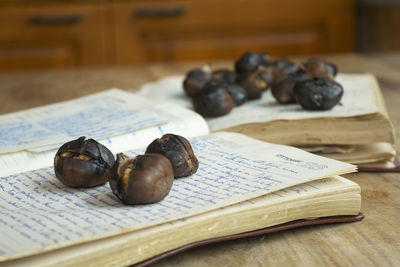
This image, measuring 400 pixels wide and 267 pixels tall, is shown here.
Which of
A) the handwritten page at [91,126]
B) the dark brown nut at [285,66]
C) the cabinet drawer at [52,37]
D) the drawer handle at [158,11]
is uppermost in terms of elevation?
the dark brown nut at [285,66]

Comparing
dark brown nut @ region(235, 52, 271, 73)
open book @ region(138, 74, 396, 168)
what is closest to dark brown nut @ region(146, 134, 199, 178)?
open book @ region(138, 74, 396, 168)

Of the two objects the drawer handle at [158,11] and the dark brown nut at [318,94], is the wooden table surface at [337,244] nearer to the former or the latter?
the dark brown nut at [318,94]

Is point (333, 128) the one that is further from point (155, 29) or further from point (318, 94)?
point (155, 29)

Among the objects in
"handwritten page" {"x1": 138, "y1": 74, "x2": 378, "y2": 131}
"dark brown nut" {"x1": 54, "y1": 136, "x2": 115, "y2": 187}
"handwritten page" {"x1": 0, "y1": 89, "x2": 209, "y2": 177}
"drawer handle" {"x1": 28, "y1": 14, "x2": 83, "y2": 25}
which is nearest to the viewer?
"dark brown nut" {"x1": 54, "y1": 136, "x2": 115, "y2": 187}

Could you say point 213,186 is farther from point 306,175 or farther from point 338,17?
point 338,17

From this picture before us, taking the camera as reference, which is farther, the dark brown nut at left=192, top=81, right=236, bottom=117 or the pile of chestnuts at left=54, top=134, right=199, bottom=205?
the dark brown nut at left=192, top=81, right=236, bottom=117

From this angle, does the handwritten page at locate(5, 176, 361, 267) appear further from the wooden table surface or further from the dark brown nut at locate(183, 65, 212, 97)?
the dark brown nut at locate(183, 65, 212, 97)

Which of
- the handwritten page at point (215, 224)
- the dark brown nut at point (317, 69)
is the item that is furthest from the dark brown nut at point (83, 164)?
the dark brown nut at point (317, 69)
